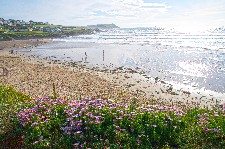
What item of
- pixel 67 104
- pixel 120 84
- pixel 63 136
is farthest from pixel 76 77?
pixel 63 136

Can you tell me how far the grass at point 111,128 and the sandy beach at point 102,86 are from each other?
9.25 metres

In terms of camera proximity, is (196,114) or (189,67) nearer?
(196,114)

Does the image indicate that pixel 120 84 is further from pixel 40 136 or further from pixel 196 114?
pixel 40 136

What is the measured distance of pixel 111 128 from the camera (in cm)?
771

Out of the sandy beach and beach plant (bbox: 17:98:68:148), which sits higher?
beach plant (bbox: 17:98:68:148)

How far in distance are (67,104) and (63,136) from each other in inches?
71.7

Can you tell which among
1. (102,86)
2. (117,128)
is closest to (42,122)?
(117,128)

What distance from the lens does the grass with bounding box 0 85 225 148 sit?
748 cm

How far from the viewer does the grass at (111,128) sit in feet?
24.5

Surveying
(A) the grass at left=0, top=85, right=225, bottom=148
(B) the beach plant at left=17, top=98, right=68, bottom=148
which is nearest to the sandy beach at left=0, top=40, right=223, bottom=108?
(B) the beach plant at left=17, top=98, right=68, bottom=148

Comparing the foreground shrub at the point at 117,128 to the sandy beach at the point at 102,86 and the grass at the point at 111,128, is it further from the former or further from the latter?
the sandy beach at the point at 102,86

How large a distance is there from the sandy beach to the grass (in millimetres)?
9245

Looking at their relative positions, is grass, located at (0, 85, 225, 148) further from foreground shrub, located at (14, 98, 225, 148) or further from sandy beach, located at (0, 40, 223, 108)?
sandy beach, located at (0, 40, 223, 108)

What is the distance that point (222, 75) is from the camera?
29.2 metres
